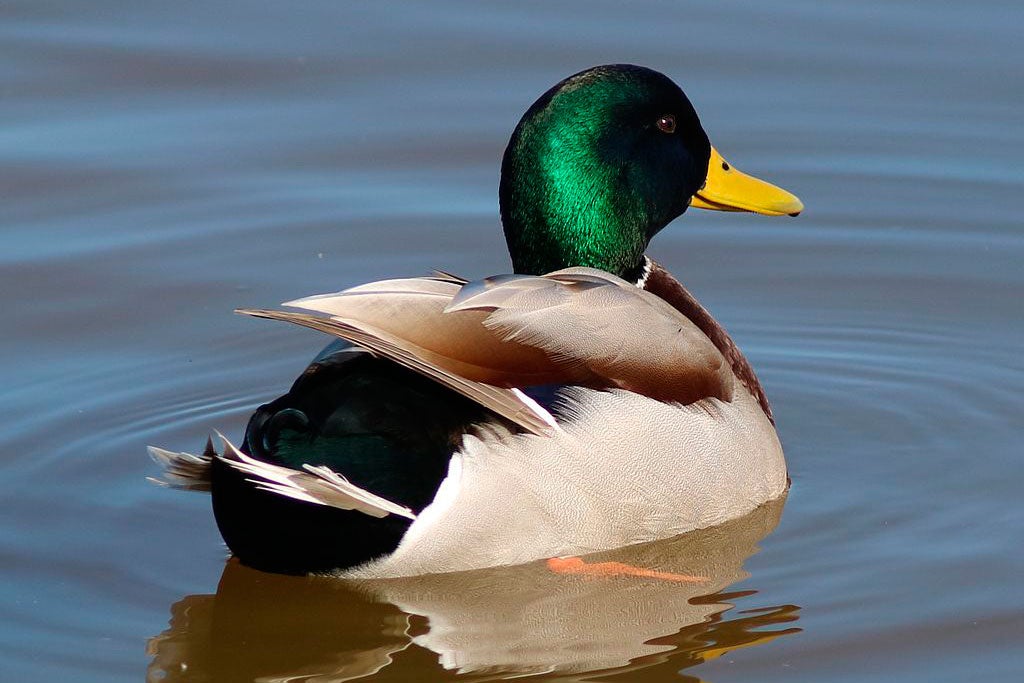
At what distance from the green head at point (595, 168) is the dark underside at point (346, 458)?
987mm

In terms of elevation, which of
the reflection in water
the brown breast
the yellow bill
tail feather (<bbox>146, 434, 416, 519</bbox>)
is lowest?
the reflection in water

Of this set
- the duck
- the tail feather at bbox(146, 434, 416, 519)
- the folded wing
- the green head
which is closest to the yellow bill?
the green head

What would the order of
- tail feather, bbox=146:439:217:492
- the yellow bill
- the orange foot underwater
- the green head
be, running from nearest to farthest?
tail feather, bbox=146:439:217:492 < the orange foot underwater < the green head < the yellow bill

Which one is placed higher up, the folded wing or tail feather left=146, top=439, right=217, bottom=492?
the folded wing

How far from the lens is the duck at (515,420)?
188 inches

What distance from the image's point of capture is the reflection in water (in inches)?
189

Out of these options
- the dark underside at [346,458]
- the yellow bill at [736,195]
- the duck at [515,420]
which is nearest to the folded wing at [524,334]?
the duck at [515,420]

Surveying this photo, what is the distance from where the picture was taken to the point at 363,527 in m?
4.84

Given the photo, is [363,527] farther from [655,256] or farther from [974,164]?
[974,164]

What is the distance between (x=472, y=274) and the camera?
7.53 meters

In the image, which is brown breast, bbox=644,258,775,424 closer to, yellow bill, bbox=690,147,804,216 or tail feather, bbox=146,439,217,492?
yellow bill, bbox=690,147,804,216

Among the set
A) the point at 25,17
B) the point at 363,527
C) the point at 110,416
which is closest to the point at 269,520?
the point at 363,527

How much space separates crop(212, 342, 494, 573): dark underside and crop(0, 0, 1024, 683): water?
10.9 inches

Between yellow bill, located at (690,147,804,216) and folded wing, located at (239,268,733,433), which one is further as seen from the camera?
yellow bill, located at (690,147,804,216)
